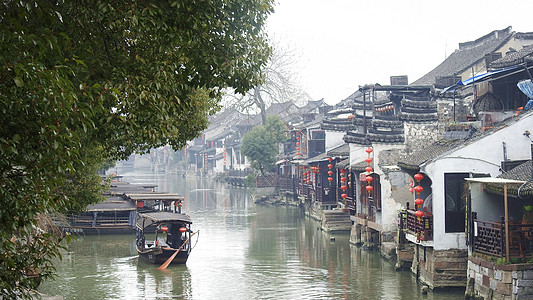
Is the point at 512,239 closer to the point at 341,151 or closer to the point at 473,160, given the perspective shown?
the point at 473,160

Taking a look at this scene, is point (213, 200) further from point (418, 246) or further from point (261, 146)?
point (418, 246)

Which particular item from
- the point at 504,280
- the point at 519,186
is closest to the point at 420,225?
the point at 504,280

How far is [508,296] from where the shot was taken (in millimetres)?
15672

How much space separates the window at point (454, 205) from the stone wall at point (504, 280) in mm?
2464

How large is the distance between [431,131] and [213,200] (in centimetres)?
3134

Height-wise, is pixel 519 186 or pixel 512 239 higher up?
pixel 519 186

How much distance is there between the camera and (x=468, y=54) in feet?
133

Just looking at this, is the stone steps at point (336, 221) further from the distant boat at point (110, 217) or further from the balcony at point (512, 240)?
the balcony at point (512, 240)

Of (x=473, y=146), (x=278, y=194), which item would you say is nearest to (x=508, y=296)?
(x=473, y=146)

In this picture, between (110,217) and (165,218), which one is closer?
(165,218)

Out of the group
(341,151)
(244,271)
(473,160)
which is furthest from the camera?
(341,151)

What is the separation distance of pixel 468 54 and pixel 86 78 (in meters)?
35.2

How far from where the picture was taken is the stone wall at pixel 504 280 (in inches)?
611

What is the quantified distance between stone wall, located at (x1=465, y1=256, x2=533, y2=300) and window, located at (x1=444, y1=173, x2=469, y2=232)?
Answer: 8.08ft
